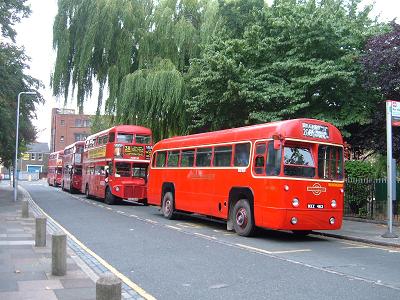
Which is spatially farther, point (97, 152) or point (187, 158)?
point (97, 152)

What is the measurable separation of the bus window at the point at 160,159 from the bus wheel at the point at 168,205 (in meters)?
1.34

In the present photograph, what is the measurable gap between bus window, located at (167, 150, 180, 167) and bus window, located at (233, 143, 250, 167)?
439 cm

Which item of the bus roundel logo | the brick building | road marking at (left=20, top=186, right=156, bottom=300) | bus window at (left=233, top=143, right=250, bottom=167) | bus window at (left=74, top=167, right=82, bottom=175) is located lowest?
road marking at (left=20, top=186, right=156, bottom=300)

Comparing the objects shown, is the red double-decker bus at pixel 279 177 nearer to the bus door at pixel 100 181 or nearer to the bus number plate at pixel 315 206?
the bus number plate at pixel 315 206

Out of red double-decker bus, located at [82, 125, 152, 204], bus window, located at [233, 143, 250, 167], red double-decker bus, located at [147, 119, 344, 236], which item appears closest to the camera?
red double-decker bus, located at [147, 119, 344, 236]

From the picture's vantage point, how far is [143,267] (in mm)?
9164

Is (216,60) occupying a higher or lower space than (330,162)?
higher

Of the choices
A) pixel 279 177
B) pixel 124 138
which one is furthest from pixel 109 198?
pixel 279 177

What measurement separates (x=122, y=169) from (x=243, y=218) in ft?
45.1

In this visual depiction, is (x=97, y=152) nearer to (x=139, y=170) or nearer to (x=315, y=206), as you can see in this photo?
(x=139, y=170)

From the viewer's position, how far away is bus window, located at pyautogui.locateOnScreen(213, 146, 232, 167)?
1503cm

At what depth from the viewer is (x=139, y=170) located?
26.9 m

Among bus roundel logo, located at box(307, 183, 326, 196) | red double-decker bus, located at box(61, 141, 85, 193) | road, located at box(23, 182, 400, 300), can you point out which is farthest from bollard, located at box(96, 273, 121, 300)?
red double-decker bus, located at box(61, 141, 85, 193)

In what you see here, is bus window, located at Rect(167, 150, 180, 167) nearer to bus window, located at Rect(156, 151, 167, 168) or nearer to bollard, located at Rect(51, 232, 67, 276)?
bus window, located at Rect(156, 151, 167, 168)
